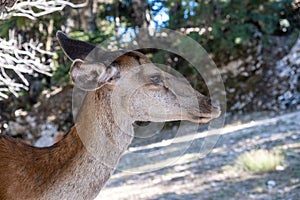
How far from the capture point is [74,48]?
294cm

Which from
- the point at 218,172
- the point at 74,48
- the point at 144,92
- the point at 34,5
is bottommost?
the point at 218,172

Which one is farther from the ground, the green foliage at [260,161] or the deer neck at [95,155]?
the deer neck at [95,155]

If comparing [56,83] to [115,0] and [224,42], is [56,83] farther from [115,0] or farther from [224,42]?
[224,42]

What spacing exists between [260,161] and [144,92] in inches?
191

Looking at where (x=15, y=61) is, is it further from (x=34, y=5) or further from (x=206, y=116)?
(x=206, y=116)

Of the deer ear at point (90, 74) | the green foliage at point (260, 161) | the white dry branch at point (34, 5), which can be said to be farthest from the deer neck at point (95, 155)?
the green foliage at point (260, 161)

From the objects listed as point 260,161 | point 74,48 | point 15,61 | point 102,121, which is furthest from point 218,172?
point 74,48

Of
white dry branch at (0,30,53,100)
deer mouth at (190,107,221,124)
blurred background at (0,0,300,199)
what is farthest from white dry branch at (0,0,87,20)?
blurred background at (0,0,300,199)

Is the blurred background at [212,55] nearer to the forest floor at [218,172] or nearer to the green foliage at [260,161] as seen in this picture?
the forest floor at [218,172]

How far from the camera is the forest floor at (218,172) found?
6844 millimetres

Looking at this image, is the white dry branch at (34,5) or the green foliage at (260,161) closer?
the white dry branch at (34,5)

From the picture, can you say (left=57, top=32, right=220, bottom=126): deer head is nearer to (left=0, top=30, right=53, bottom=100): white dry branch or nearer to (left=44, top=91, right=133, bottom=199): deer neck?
(left=44, top=91, right=133, bottom=199): deer neck

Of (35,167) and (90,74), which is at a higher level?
(90,74)

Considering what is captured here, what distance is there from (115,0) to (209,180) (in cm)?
634
